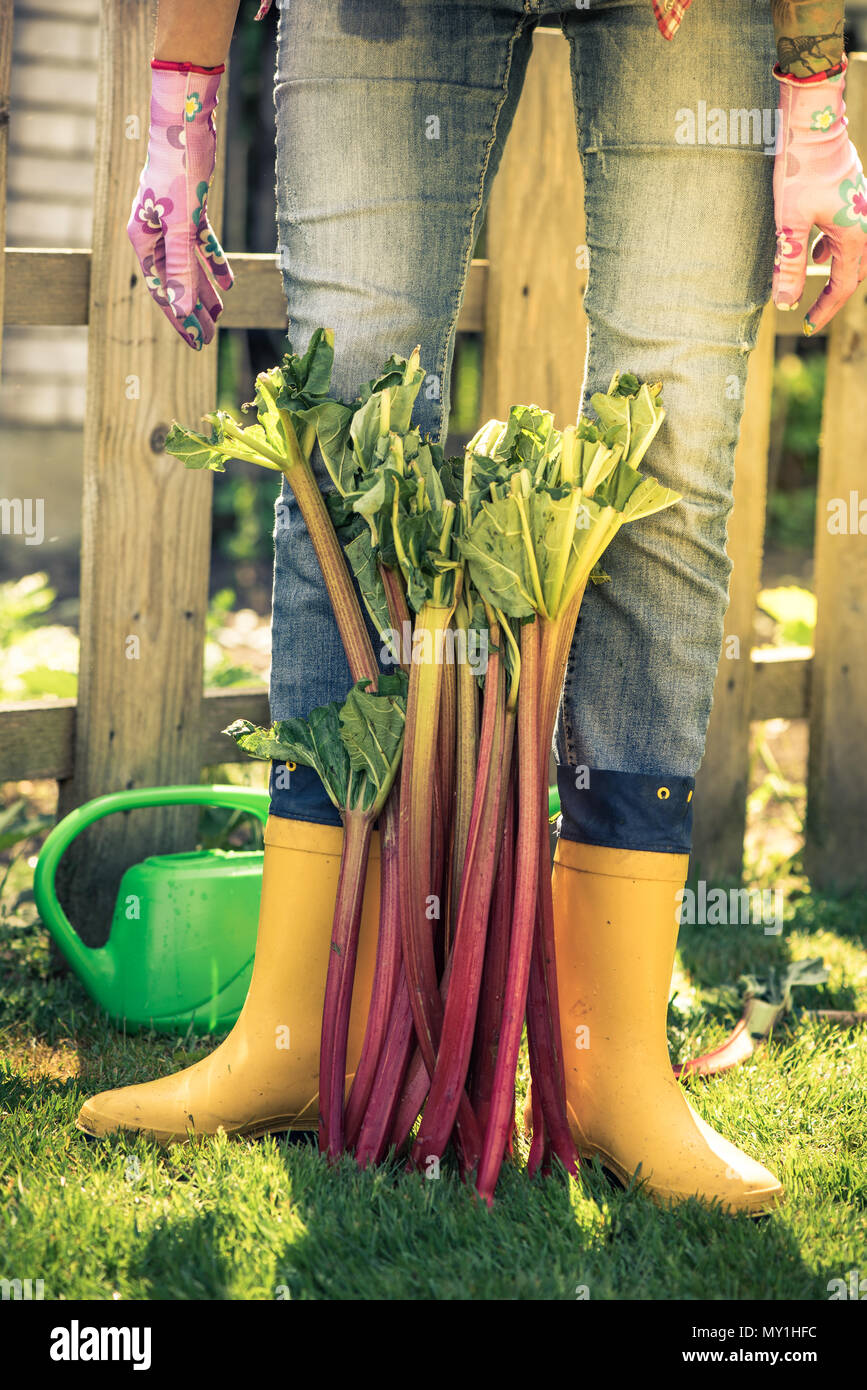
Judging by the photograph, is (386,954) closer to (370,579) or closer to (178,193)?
(370,579)

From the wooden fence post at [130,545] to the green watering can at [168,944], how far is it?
0.24 m

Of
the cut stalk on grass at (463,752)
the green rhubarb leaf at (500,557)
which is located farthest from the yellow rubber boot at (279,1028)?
the green rhubarb leaf at (500,557)

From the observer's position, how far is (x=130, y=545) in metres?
2.17

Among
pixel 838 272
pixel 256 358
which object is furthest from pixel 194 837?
pixel 256 358

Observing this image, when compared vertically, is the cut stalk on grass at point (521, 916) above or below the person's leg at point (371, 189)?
below

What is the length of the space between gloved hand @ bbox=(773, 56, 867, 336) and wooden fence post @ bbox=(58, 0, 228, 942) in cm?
103

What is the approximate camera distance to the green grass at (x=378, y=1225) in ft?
3.93

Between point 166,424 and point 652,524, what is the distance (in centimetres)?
97

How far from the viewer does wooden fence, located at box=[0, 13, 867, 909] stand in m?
2.09

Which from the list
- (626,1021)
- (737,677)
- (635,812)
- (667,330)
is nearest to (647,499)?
(667,330)

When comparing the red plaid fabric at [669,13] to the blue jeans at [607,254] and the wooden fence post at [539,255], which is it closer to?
the blue jeans at [607,254]

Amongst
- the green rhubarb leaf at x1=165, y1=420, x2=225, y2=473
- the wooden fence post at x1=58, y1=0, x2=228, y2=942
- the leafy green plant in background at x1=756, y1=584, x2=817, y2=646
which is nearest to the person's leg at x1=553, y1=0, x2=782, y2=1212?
the green rhubarb leaf at x1=165, y1=420, x2=225, y2=473

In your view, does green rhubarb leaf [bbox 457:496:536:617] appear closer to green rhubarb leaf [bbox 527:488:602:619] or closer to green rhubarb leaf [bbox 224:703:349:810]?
green rhubarb leaf [bbox 527:488:602:619]

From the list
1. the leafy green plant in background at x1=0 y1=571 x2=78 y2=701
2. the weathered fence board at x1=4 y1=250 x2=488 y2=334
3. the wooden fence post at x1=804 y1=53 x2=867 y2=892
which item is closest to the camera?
the weathered fence board at x1=4 y1=250 x2=488 y2=334
